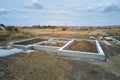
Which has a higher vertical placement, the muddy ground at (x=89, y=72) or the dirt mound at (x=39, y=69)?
the dirt mound at (x=39, y=69)

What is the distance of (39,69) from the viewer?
5.34m

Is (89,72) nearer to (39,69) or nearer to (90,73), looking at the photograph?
(90,73)

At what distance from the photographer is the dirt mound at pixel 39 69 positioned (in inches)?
191

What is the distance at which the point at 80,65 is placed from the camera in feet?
21.3

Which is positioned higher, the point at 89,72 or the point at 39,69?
the point at 39,69

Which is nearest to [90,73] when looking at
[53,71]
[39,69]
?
[53,71]

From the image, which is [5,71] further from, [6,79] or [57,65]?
[57,65]

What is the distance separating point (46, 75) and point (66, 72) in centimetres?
97

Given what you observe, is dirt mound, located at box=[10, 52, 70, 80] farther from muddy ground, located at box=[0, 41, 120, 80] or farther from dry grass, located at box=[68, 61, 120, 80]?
dry grass, located at box=[68, 61, 120, 80]

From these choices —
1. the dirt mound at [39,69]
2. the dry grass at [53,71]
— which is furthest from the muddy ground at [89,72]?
the dirt mound at [39,69]

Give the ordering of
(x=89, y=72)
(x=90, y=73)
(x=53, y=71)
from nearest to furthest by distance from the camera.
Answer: (x=53, y=71)
(x=90, y=73)
(x=89, y=72)

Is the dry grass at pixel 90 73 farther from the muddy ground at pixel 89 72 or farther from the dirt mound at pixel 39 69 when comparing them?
the dirt mound at pixel 39 69

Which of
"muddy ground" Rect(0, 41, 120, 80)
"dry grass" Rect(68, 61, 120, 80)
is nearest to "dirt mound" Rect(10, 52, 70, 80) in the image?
"muddy ground" Rect(0, 41, 120, 80)

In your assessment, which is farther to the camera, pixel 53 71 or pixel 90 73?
pixel 90 73
